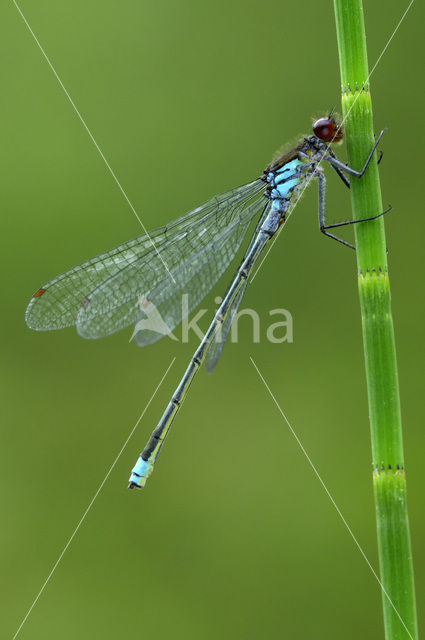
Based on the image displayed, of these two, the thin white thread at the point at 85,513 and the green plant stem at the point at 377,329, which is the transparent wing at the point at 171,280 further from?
the green plant stem at the point at 377,329

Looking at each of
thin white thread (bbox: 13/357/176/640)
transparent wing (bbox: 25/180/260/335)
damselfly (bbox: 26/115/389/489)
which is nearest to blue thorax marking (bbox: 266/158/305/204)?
damselfly (bbox: 26/115/389/489)

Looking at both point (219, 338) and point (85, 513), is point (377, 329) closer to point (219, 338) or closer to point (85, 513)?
point (219, 338)

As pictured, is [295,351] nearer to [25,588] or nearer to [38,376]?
[38,376]

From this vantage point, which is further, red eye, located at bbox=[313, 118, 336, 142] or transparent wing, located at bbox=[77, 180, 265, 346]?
transparent wing, located at bbox=[77, 180, 265, 346]

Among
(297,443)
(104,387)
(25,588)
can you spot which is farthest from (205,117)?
(25,588)

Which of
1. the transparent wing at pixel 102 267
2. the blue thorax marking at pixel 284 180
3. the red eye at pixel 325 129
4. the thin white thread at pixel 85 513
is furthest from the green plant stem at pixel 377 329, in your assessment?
the thin white thread at pixel 85 513

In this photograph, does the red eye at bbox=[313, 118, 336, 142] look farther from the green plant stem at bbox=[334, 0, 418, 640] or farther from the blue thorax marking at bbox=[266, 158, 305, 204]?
the green plant stem at bbox=[334, 0, 418, 640]
